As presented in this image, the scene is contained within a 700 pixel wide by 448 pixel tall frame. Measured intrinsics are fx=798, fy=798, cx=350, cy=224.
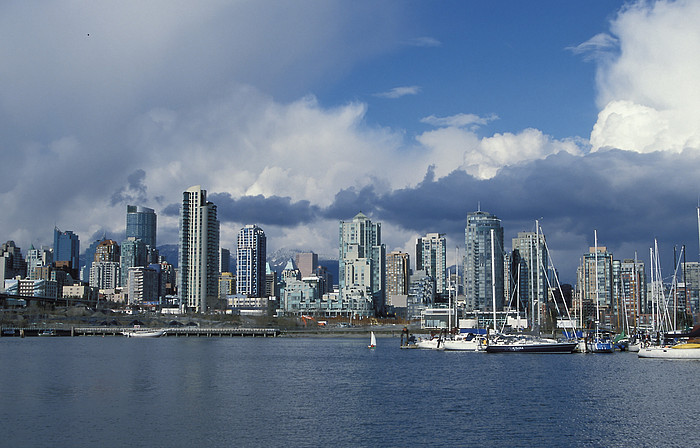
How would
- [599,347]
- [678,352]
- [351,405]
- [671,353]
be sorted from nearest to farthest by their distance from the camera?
1. [351,405]
2. [678,352]
3. [671,353]
4. [599,347]

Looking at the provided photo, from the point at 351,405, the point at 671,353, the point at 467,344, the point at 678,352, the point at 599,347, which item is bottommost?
the point at 599,347

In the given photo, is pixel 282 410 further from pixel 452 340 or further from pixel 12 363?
pixel 452 340

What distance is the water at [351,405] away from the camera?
5056 centimetres

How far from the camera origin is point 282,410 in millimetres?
62312

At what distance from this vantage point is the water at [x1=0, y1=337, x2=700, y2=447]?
50.6m

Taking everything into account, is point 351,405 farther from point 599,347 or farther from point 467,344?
point 599,347

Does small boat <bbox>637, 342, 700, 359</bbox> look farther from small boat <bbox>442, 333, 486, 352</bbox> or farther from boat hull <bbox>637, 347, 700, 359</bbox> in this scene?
small boat <bbox>442, 333, 486, 352</bbox>

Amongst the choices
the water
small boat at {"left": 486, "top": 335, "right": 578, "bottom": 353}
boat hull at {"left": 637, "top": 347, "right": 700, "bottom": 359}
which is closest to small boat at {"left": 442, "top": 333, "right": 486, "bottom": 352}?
small boat at {"left": 486, "top": 335, "right": 578, "bottom": 353}

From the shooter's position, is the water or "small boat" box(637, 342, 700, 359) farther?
"small boat" box(637, 342, 700, 359)

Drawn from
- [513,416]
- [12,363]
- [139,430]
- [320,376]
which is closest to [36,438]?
[139,430]

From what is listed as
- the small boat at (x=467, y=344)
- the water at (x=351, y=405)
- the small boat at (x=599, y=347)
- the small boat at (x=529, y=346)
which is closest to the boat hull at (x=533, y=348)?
the small boat at (x=529, y=346)

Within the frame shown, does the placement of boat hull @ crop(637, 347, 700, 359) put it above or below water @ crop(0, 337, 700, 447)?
above

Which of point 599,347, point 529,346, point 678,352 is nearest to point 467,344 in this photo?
point 529,346

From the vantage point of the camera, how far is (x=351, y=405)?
65.9 meters
